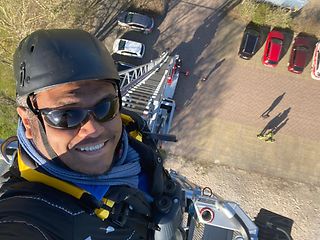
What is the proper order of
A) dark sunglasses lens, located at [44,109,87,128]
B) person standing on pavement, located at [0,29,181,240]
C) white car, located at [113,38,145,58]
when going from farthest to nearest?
white car, located at [113,38,145,58], dark sunglasses lens, located at [44,109,87,128], person standing on pavement, located at [0,29,181,240]

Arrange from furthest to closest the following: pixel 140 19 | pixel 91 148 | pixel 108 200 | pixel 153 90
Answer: pixel 140 19
pixel 153 90
pixel 108 200
pixel 91 148

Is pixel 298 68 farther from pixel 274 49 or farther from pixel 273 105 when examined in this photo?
pixel 273 105

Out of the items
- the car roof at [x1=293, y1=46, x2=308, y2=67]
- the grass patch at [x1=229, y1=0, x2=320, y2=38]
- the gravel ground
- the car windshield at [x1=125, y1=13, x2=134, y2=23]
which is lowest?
the gravel ground

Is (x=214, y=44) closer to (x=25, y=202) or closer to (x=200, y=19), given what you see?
(x=200, y=19)

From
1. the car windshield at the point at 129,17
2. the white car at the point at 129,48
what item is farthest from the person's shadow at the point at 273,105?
the car windshield at the point at 129,17

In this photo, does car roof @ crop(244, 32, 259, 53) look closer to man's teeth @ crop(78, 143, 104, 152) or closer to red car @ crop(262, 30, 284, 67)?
red car @ crop(262, 30, 284, 67)

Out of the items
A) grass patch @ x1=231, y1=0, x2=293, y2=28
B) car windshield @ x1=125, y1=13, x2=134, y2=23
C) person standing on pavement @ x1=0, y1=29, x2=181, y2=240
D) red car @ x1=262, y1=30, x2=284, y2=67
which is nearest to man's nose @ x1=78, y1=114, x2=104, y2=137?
person standing on pavement @ x1=0, y1=29, x2=181, y2=240

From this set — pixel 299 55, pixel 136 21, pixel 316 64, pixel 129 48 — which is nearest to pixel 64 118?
pixel 129 48
